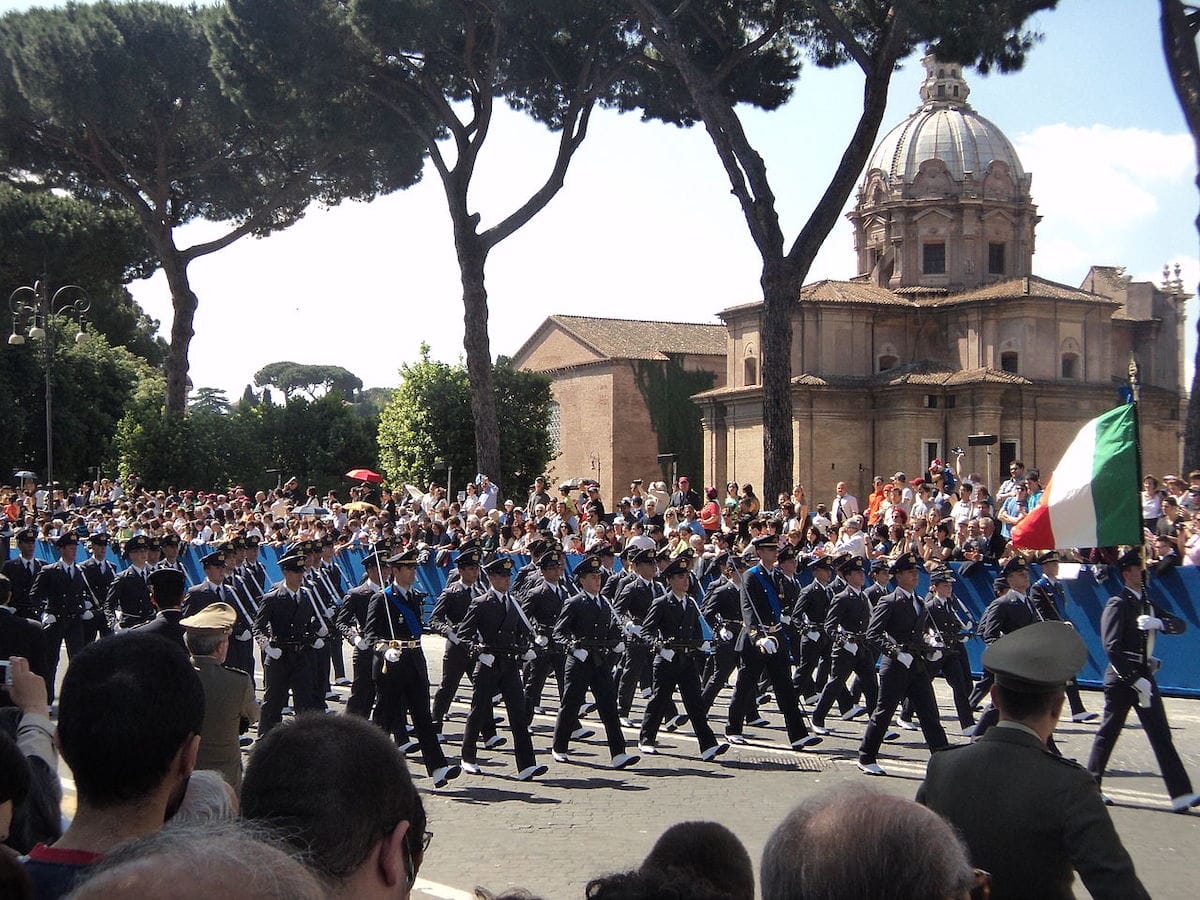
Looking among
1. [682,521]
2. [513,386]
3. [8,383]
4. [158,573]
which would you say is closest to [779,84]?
[682,521]

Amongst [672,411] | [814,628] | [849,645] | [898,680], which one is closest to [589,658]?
[898,680]

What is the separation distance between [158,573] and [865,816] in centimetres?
787

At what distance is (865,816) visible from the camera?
7.45 feet

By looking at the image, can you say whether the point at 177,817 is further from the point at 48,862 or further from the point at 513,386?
the point at 513,386

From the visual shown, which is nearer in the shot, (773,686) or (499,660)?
(499,660)

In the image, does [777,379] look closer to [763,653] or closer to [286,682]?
[763,653]

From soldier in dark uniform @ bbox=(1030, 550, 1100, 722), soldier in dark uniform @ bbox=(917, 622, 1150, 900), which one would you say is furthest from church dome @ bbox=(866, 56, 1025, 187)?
soldier in dark uniform @ bbox=(917, 622, 1150, 900)

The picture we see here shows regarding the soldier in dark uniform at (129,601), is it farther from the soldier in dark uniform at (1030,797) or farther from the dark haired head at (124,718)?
the soldier in dark uniform at (1030,797)

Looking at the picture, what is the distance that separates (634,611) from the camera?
1348 cm

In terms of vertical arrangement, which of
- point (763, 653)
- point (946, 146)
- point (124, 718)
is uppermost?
point (946, 146)

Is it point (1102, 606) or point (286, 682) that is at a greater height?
point (1102, 606)

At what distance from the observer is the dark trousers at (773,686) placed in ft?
39.8

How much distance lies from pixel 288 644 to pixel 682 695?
3582mm

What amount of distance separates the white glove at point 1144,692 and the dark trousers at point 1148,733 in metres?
0.02
